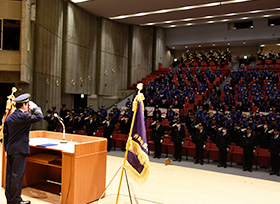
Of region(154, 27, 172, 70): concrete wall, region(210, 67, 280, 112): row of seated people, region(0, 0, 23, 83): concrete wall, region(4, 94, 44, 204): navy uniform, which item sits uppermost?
region(154, 27, 172, 70): concrete wall

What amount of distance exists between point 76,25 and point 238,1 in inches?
385

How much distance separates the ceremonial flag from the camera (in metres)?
4.27

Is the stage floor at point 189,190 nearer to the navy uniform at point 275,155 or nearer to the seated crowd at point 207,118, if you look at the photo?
the navy uniform at point 275,155

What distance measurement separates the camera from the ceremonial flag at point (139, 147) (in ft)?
14.0

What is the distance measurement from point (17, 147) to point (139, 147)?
1.86 metres

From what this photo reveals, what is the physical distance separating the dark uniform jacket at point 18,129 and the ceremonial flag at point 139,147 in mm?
1434

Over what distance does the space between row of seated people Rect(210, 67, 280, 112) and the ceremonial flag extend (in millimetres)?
10344

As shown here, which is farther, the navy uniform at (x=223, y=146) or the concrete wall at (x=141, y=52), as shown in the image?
the concrete wall at (x=141, y=52)

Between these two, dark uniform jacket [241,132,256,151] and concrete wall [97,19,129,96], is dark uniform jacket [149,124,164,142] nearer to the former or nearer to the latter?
dark uniform jacket [241,132,256,151]

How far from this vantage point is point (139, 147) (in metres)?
4.25

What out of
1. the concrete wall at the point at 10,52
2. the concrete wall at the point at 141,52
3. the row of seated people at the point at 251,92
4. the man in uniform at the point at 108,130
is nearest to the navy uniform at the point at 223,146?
the man in uniform at the point at 108,130

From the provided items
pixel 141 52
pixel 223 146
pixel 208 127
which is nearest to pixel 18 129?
pixel 223 146

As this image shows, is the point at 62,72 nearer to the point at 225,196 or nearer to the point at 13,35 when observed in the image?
the point at 13,35

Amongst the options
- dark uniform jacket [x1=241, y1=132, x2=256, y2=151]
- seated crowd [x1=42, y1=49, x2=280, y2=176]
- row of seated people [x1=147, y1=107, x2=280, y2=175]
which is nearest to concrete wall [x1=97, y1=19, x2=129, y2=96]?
seated crowd [x1=42, y1=49, x2=280, y2=176]
